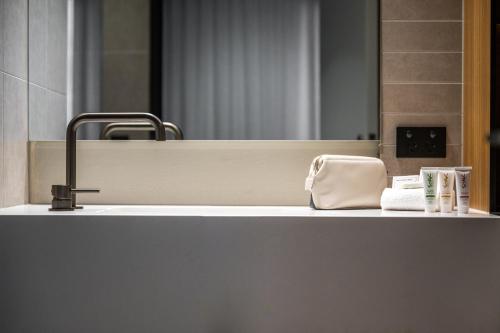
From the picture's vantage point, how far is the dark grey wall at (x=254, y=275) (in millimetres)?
1078

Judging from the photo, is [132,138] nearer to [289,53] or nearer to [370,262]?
[289,53]

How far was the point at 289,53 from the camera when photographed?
59.6 inches

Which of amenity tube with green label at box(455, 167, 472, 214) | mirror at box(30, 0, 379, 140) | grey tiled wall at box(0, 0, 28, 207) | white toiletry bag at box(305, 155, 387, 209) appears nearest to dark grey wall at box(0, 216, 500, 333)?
amenity tube with green label at box(455, 167, 472, 214)

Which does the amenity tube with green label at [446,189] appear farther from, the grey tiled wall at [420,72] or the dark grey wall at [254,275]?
the grey tiled wall at [420,72]

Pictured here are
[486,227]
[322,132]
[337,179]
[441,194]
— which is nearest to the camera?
[486,227]

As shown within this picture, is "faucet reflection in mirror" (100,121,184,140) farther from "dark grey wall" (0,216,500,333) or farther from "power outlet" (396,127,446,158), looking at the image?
"power outlet" (396,127,446,158)

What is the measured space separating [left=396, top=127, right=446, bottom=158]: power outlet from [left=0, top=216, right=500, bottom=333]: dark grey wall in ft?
1.26

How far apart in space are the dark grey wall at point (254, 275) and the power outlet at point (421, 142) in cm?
39

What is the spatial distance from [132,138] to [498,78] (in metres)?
0.98

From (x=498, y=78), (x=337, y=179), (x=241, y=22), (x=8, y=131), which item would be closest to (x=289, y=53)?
(x=241, y=22)

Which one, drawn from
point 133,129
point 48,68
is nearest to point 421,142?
point 133,129

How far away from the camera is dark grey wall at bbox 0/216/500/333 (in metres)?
1.08

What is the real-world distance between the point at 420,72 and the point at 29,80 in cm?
112

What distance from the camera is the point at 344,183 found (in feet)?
4.28
